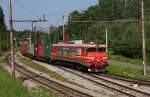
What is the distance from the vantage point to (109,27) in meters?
84.9

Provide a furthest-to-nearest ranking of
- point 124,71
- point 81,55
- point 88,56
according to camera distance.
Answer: point 124,71
point 81,55
point 88,56

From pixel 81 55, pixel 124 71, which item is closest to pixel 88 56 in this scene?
pixel 81 55

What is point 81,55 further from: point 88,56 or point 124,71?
point 124,71

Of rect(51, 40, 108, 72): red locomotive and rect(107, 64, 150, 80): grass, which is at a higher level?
rect(51, 40, 108, 72): red locomotive

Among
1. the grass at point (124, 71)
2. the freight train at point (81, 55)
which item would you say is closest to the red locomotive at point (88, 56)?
the freight train at point (81, 55)

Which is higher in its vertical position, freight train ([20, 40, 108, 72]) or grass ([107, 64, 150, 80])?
freight train ([20, 40, 108, 72])

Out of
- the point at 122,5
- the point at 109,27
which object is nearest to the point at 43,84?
the point at 109,27

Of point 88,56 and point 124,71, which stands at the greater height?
point 88,56

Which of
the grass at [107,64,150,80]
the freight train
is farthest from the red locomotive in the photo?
the grass at [107,64,150,80]

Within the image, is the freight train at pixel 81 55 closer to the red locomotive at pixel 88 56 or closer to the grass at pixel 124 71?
the red locomotive at pixel 88 56

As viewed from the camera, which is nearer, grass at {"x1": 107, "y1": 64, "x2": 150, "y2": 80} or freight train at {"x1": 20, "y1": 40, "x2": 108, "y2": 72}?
grass at {"x1": 107, "y1": 64, "x2": 150, "y2": 80}

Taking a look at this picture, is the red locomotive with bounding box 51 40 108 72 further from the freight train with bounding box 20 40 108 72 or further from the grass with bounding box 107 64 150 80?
the grass with bounding box 107 64 150 80

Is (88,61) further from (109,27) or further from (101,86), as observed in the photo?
(109,27)

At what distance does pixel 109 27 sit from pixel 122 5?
123 ft
